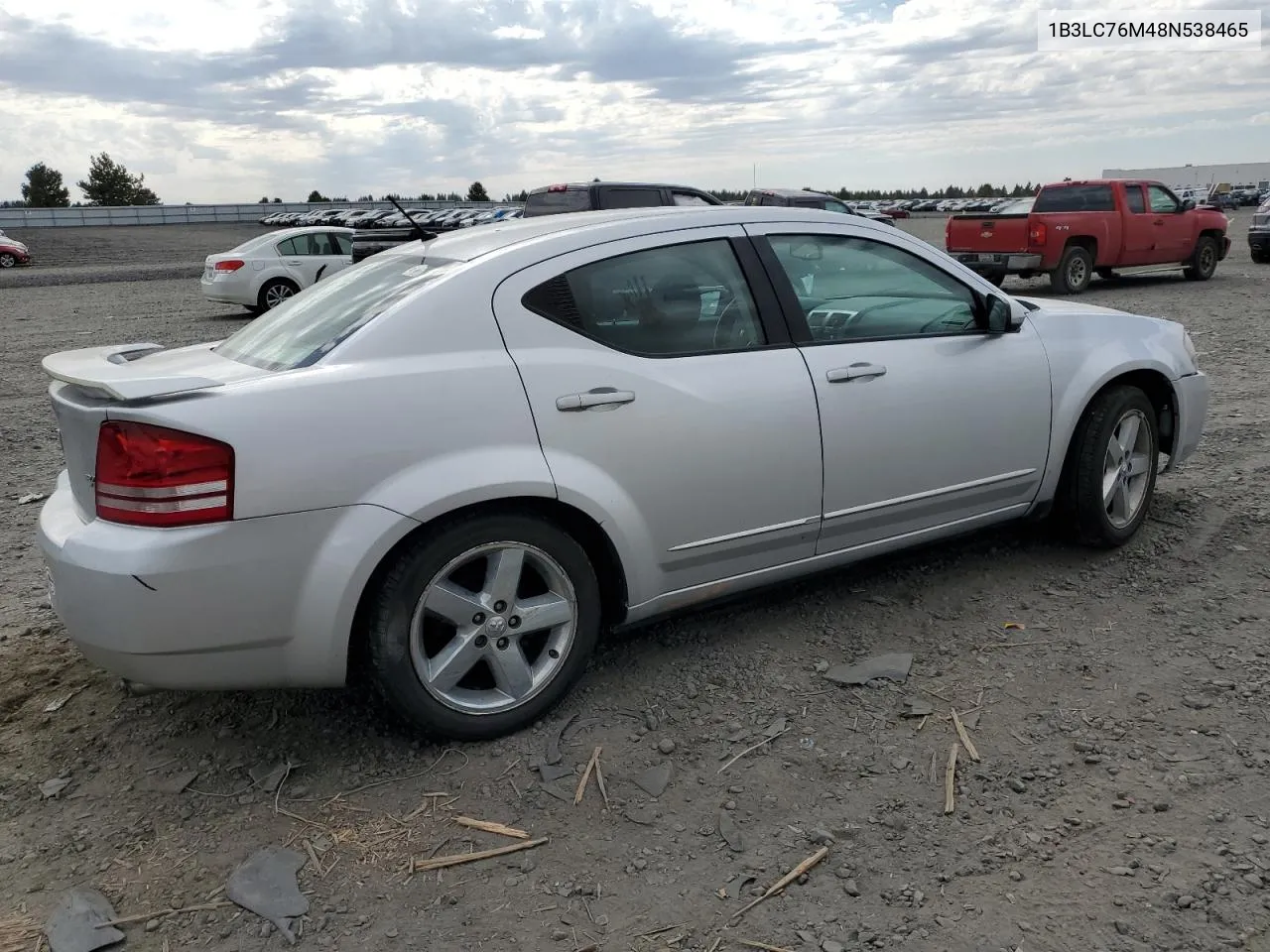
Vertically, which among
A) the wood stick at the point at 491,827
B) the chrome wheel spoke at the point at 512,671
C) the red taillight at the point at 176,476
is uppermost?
the red taillight at the point at 176,476

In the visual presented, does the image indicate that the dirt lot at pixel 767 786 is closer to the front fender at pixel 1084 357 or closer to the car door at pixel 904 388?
the car door at pixel 904 388

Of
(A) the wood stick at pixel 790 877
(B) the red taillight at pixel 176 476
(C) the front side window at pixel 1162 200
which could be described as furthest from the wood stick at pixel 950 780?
(C) the front side window at pixel 1162 200

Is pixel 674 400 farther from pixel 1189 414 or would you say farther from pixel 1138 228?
pixel 1138 228

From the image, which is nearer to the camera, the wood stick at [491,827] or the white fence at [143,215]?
the wood stick at [491,827]

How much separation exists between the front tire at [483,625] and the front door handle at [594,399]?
38 centimetres

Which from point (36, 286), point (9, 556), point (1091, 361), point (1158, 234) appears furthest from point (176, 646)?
point (36, 286)

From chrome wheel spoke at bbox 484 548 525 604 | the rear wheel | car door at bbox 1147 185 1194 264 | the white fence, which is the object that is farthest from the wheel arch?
the white fence

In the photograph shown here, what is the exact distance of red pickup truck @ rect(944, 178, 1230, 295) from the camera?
15906 mm

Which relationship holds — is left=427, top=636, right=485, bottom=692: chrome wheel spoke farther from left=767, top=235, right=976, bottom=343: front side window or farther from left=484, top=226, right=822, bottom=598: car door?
left=767, top=235, right=976, bottom=343: front side window

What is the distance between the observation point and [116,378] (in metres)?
3.00

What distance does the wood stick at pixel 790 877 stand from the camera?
2.56 m

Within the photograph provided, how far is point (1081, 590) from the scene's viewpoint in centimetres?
436

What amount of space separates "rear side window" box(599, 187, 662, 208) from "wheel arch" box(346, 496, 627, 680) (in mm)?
10576

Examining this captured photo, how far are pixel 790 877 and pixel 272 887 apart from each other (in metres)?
1.30
